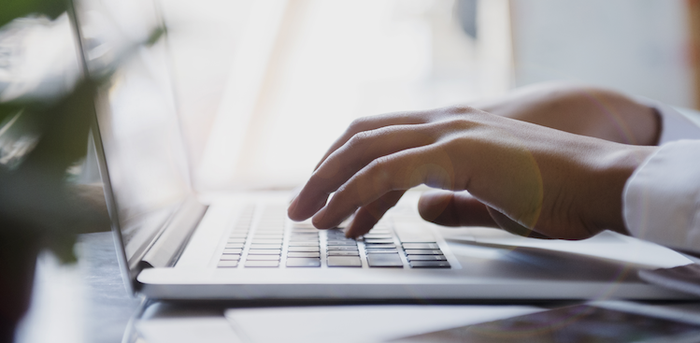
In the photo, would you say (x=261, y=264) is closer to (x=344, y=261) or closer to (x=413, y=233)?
(x=344, y=261)

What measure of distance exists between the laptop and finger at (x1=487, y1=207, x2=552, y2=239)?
0.6 inches

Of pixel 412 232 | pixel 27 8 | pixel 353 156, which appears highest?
pixel 27 8

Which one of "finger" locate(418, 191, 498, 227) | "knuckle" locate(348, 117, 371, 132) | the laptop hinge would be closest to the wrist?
"finger" locate(418, 191, 498, 227)

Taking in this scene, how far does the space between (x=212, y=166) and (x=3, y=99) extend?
141 centimetres

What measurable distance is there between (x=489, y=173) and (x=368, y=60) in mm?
1562

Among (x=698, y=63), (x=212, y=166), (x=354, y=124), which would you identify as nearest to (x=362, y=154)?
(x=354, y=124)

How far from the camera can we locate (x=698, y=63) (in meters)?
1.57

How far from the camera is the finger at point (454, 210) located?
462 mm

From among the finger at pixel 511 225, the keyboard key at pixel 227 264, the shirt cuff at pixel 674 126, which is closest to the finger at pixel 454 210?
the finger at pixel 511 225

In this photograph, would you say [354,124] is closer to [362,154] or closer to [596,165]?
[362,154]

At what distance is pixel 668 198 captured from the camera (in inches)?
12.8

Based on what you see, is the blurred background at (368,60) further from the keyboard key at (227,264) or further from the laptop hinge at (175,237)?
the keyboard key at (227,264)

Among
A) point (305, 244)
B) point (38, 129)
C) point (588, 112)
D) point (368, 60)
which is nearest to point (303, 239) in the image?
point (305, 244)

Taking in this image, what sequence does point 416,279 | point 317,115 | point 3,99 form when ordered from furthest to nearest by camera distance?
1. point 317,115
2. point 416,279
3. point 3,99
